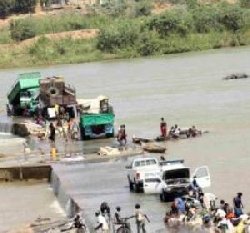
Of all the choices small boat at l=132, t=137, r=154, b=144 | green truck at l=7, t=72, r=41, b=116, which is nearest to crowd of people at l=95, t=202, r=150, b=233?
small boat at l=132, t=137, r=154, b=144

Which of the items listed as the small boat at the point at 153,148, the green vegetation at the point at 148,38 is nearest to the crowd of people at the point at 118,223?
the small boat at the point at 153,148

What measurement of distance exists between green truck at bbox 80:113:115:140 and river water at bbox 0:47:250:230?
110 inches

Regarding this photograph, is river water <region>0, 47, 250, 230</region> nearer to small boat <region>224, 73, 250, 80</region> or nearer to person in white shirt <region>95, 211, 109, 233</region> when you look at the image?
small boat <region>224, 73, 250, 80</region>

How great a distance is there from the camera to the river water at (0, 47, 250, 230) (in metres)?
38.2

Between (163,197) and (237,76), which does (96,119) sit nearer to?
(163,197)

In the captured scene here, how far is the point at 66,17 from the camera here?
154 m

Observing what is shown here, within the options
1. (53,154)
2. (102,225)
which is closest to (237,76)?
(53,154)

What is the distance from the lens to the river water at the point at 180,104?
125 feet

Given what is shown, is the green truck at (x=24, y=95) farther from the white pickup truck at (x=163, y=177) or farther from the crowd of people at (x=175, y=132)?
the white pickup truck at (x=163, y=177)

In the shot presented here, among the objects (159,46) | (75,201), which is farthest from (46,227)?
(159,46)

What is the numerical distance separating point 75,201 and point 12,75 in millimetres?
82405

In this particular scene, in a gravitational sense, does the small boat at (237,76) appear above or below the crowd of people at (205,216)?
above

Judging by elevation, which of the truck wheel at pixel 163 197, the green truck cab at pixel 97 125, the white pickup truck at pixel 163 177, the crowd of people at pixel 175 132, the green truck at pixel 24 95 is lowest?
the truck wheel at pixel 163 197

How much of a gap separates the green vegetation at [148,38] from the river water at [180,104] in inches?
266
